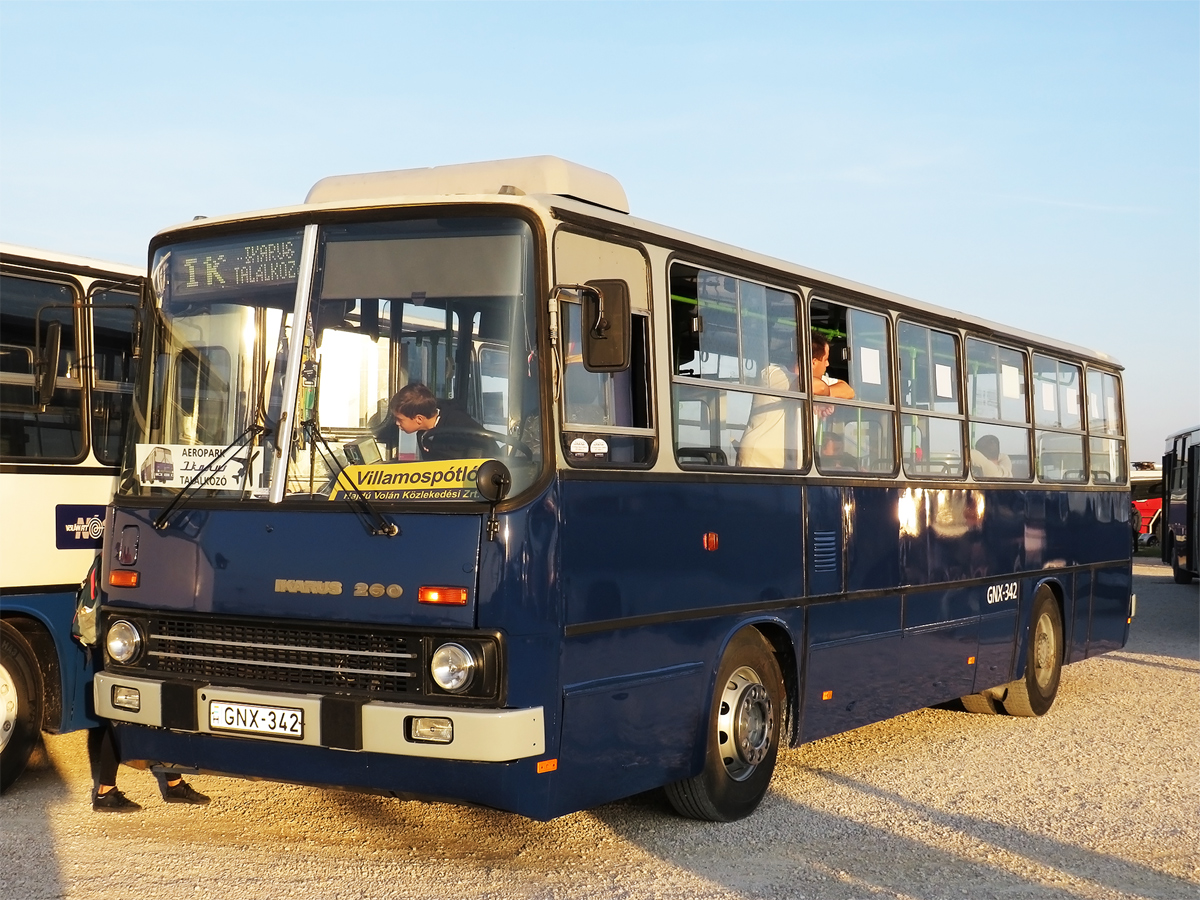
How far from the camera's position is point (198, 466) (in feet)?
22.3

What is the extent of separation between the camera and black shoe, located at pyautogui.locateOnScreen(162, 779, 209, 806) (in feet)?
24.4

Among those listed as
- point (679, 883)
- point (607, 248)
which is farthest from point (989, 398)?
point (679, 883)

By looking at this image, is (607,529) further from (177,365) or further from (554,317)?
(177,365)

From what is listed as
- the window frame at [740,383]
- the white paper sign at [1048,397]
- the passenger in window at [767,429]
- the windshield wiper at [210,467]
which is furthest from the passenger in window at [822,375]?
the white paper sign at [1048,397]

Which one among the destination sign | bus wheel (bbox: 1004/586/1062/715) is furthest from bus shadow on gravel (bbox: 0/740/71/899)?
bus wheel (bbox: 1004/586/1062/715)

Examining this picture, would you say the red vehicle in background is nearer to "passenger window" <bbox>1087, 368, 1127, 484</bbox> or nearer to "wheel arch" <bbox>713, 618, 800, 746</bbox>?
"passenger window" <bbox>1087, 368, 1127, 484</bbox>

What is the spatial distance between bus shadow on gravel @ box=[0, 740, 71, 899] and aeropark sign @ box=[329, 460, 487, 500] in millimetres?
2019

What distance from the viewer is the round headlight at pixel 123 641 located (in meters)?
6.85

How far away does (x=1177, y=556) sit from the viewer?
29844 millimetres

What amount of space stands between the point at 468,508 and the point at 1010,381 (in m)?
6.91

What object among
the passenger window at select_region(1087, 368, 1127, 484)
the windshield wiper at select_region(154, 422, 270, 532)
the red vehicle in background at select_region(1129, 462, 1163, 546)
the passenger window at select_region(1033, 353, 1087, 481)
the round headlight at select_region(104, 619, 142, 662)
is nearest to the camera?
the windshield wiper at select_region(154, 422, 270, 532)

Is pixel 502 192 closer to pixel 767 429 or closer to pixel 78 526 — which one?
pixel 767 429

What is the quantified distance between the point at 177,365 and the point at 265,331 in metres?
0.60

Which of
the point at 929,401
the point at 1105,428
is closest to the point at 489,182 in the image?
the point at 929,401
